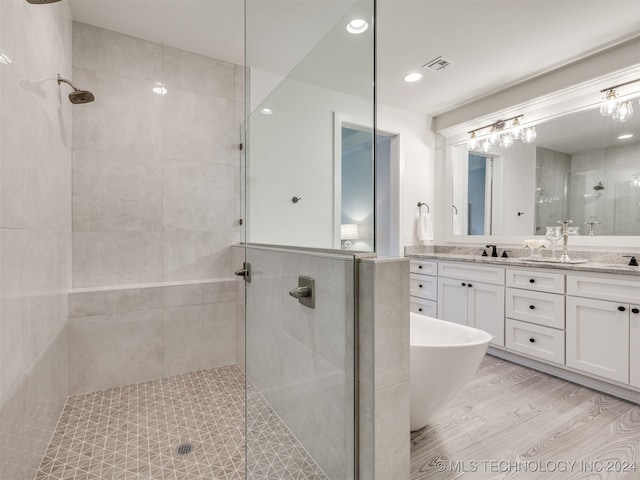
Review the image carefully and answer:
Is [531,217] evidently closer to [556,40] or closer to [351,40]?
[556,40]

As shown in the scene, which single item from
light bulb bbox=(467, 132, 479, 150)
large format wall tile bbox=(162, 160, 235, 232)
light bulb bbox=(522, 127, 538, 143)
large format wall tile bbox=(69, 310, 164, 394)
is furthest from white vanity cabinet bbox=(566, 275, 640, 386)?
large format wall tile bbox=(69, 310, 164, 394)

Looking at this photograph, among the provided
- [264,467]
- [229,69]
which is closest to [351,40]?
[264,467]

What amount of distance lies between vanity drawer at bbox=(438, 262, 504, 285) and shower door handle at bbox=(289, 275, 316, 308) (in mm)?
1957

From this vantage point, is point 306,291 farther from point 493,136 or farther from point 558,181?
point 493,136

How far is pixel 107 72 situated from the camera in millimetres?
2072

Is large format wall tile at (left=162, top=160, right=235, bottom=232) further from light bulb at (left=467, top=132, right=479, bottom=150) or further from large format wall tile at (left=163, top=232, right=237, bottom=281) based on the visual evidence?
light bulb at (left=467, top=132, right=479, bottom=150)

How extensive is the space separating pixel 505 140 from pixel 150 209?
3.18 m

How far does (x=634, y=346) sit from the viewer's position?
71.0 inches

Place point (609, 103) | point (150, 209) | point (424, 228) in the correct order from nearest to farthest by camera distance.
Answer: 1. point (150, 209)
2. point (609, 103)
3. point (424, 228)

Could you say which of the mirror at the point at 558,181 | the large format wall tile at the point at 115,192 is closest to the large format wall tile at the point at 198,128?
the large format wall tile at the point at 115,192

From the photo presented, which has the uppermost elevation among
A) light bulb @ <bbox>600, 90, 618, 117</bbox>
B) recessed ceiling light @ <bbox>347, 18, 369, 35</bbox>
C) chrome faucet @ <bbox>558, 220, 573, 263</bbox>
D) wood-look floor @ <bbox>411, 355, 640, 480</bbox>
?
light bulb @ <bbox>600, 90, 618, 117</bbox>

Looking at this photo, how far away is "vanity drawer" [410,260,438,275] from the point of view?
3.04 meters

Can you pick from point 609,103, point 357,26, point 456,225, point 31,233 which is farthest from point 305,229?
point 456,225

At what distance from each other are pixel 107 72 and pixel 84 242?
1127 mm
